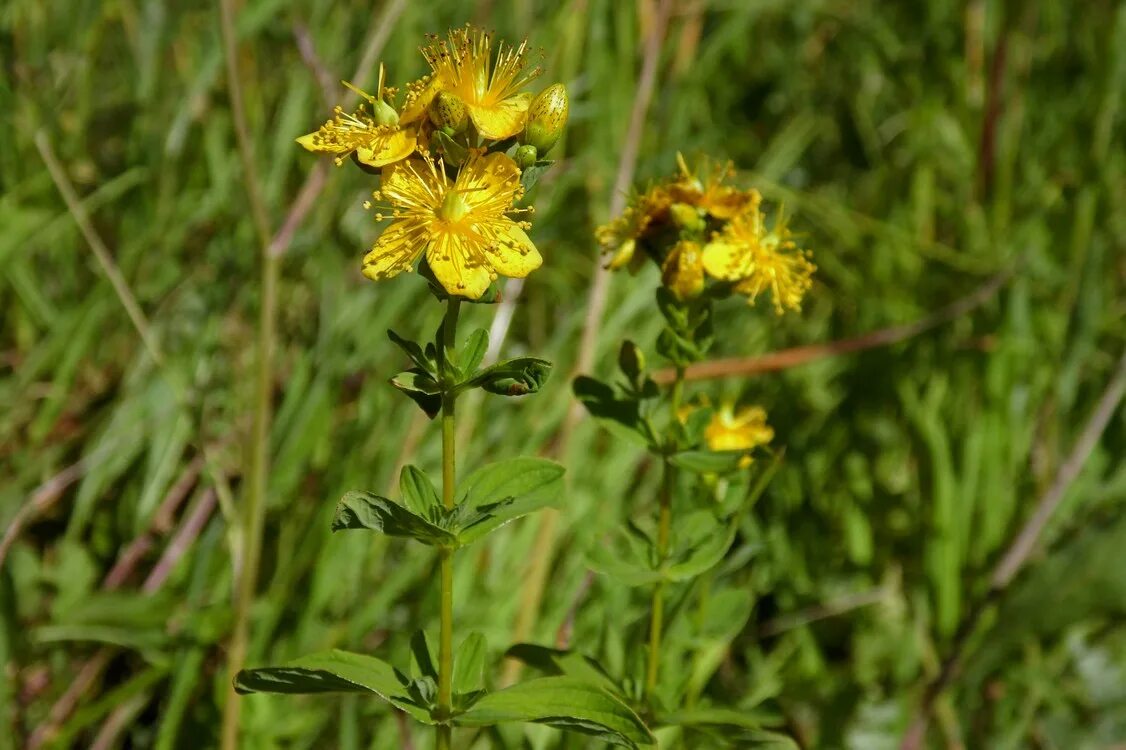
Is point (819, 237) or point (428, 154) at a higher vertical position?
point (428, 154)

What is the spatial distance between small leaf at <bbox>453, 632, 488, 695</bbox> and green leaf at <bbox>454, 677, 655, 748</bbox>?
0.03m

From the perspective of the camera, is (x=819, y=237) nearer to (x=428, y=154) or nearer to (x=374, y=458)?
(x=374, y=458)

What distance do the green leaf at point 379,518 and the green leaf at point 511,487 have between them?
0.18ft

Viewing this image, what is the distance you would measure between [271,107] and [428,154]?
136 cm

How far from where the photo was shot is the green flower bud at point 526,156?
2.65 ft

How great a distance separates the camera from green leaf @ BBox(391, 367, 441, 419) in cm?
78

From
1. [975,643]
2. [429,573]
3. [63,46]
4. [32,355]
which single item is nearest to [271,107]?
[63,46]

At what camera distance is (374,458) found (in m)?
1.52

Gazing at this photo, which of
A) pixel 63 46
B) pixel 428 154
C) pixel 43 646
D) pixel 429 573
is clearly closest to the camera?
pixel 428 154

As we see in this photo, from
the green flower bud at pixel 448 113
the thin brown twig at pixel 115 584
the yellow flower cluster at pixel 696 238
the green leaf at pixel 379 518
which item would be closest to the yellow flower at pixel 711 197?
the yellow flower cluster at pixel 696 238

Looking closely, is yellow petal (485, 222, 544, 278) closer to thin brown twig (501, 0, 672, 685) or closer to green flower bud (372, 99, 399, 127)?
green flower bud (372, 99, 399, 127)

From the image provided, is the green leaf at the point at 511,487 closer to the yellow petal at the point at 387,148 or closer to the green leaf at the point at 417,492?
the green leaf at the point at 417,492

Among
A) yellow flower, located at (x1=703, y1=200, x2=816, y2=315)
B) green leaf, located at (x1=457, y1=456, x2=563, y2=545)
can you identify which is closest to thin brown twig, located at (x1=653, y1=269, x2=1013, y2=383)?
yellow flower, located at (x1=703, y1=200, x2=816, y2=315)

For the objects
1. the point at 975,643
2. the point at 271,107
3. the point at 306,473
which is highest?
the point at 271,107
